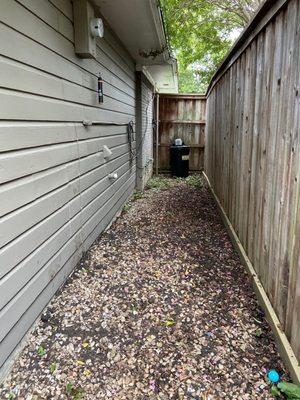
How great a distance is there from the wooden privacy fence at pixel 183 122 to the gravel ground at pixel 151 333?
5.72 meters

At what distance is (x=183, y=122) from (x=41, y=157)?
22.8 feet

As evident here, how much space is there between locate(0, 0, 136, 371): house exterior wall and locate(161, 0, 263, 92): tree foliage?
473 centimetres

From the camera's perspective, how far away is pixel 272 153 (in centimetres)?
212

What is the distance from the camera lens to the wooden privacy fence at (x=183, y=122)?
28.4 ft

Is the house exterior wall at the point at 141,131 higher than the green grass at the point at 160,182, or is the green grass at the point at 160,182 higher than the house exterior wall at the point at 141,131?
the house exterior wall at the point at 141,131

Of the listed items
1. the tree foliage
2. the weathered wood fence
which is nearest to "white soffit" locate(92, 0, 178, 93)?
the weathered wood fence

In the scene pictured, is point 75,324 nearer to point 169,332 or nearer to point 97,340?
point 97,340

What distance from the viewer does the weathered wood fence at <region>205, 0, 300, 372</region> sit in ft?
5.65

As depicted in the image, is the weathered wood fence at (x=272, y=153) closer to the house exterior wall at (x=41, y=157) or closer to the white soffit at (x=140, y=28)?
the white soffit at (x=140, y=28)

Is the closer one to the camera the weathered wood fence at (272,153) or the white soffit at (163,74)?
the weathered wood fence at (272,153)

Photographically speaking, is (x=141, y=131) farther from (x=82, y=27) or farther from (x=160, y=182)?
(x=82, y=27)

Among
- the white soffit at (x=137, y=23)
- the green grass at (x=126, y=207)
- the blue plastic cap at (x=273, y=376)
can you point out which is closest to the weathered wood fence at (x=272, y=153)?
the blue plastic cap at (x=273, y=376)

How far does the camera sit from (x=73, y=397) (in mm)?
1638

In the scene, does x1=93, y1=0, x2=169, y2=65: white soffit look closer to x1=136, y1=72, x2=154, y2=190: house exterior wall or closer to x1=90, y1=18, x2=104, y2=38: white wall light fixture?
x1=90, y1=18, x2=104, y2=38: white wall light fixture
